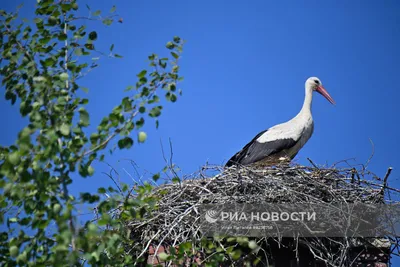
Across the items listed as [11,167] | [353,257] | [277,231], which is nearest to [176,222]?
[277,231]

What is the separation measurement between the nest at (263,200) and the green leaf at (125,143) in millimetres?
2210

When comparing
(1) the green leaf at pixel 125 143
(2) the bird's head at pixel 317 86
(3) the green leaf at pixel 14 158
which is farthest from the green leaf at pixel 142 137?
(2) the bird's head at pixel 317 86

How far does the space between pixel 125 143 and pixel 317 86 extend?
694 cm

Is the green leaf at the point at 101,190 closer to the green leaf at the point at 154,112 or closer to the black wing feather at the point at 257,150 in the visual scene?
the green leaf at the point at 154,112

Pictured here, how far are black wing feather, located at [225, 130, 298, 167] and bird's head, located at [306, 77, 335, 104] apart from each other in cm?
158

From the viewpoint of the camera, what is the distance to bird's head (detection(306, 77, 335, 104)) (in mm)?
10938

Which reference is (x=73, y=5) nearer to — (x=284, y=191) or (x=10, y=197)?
(x=10, y=197)

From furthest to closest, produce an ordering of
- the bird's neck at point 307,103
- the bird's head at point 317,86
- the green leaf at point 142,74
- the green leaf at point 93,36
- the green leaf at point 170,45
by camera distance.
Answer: the bird's head at point 317,86
the bird's neck at point 307,103
the green leaf at point 93,36
the green leaf at point 170,45
the green leaf at point 142,74

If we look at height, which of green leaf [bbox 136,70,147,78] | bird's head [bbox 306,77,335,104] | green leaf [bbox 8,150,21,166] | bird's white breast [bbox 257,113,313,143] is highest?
bird's head [bbox 306,77,335,104]

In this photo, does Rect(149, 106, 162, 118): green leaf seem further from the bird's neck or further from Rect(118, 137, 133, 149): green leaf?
the bird's neck

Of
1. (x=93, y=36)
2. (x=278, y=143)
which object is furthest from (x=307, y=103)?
(x=93, y=36)

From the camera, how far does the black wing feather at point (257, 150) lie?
936 cm

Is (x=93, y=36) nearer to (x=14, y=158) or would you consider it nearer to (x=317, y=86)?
(x=14, y=158)

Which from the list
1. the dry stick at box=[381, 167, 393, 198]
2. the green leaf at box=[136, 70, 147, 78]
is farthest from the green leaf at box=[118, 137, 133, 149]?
the dry stick at box=[381, 167, 393, 198]
